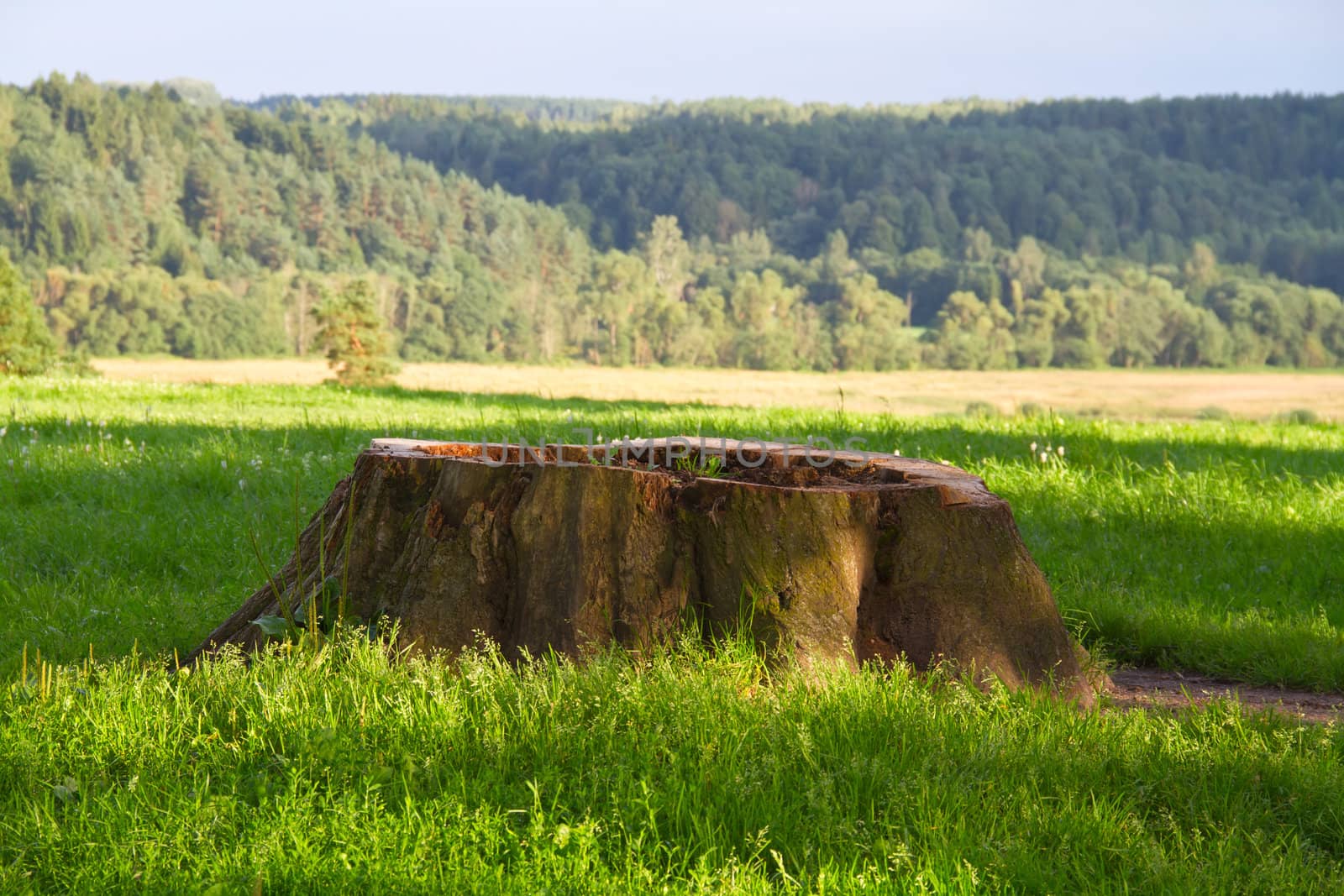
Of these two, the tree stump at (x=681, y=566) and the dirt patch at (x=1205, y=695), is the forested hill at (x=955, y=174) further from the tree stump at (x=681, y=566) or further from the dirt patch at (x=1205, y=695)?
the tree stump at (x=681, y=566)

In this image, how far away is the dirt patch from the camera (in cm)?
411

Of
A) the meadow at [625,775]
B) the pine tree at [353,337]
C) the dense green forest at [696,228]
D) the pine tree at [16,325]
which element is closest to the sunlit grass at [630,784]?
the meadow at [625,775]

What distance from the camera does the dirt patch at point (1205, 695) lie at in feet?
13.5

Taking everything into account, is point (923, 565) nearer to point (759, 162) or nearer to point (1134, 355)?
point (1134, 355)

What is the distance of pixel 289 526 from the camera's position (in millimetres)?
6297

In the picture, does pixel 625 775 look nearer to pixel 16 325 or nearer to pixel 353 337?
pixel 16 325

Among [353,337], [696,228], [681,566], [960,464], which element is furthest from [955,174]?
[681,566]

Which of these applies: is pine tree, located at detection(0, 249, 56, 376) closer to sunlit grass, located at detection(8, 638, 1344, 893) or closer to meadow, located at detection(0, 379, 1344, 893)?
meadow, located at detection(0, 379, 1344, 893)

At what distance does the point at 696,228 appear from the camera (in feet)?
491

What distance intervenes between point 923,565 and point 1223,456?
6.41 meters

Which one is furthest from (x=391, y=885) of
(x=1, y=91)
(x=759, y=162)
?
(x=759, y=162)

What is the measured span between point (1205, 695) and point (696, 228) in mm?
148579

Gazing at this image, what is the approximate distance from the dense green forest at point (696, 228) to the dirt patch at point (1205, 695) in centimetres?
7605

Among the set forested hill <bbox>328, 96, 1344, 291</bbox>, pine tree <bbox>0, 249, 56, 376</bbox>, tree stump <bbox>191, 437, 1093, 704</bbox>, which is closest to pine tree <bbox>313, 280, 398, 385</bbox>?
pine tree <bbox>0, 249, 56, 376</bbox>
